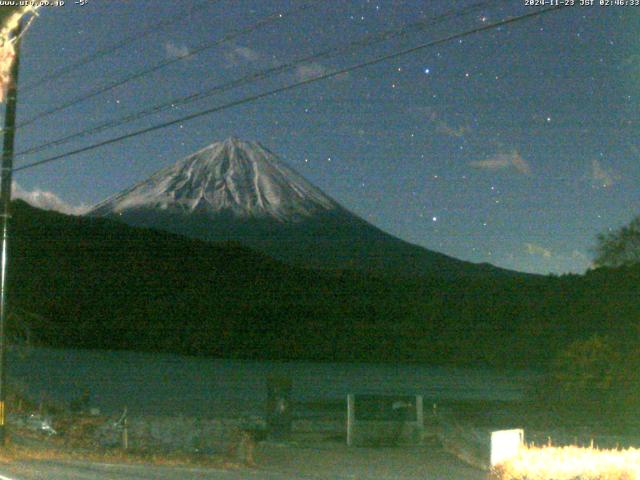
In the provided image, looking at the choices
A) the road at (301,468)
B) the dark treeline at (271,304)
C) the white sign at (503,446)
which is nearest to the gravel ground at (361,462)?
the road at (301,468)

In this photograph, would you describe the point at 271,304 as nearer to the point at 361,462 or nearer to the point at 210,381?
the point at 210,381

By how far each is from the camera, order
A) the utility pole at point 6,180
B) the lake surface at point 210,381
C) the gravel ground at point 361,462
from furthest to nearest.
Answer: the lake surface at point 210,381 < the utility pole at point 6,180 < the gravel ground at point 361,462

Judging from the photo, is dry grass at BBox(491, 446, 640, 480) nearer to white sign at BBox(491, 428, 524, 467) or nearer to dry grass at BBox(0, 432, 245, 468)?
white sign at BBox(491, 428, 524, 467)

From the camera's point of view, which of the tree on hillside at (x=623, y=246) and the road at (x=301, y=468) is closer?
the road at (x=301, y=468)

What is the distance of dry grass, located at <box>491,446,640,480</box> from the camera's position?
11820 mm

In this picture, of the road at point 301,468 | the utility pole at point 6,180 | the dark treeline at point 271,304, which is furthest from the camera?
the dark treeline at point 271,304

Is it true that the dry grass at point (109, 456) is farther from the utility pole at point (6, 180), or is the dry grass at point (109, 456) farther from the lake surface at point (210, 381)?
the lake surface at point (210, 381)

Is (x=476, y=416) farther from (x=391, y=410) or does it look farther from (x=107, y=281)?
(x=107, y=281)

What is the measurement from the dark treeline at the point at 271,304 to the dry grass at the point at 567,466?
2451cm

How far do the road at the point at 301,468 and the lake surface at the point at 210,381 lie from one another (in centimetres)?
1311

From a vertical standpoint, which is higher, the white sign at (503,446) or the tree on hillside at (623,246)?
the tree on hillside at (623,246)

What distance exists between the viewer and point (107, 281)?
76.1 m

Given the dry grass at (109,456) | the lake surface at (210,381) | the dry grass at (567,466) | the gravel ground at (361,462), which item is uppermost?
the lake surface at (210,381)

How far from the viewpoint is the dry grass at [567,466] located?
11820mm
